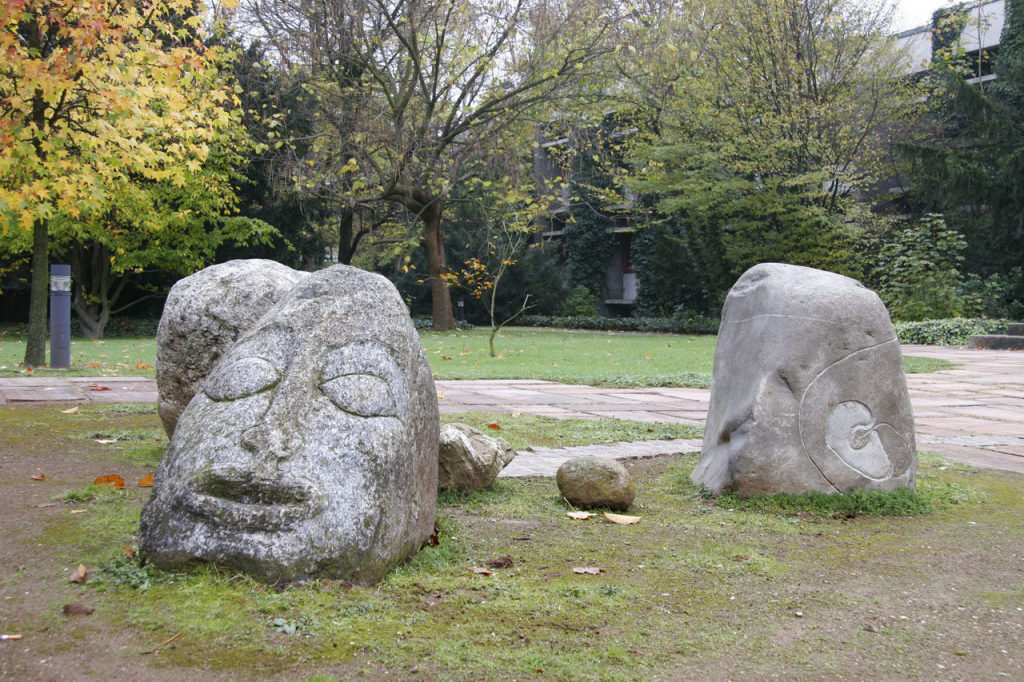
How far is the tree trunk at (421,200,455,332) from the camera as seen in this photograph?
23828mm

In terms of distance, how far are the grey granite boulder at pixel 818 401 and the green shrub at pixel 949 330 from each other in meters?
15.1

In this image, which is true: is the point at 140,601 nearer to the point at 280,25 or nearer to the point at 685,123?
the point at 280,25

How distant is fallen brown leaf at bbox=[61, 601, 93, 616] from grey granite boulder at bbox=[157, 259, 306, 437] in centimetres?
243

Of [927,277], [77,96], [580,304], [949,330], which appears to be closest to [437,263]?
[580,304]

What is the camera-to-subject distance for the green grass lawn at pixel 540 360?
1119 cm

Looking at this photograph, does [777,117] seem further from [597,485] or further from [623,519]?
[623,519]

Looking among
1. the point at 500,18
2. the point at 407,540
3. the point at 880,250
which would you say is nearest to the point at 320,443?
the point at 407,540

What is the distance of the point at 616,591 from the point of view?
3.08 meters

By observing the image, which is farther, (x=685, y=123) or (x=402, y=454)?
(x=685, y=123)

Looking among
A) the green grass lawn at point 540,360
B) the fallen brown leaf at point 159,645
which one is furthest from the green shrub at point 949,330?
the fallen brown leaf at point 159,645

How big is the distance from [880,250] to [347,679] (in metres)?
23.1

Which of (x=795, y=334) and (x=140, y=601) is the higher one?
(x=795, y=334)

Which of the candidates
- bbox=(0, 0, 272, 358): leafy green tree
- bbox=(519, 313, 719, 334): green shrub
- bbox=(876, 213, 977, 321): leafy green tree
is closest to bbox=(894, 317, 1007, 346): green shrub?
bbox=(876, 213, 977, 321): leafy green tree

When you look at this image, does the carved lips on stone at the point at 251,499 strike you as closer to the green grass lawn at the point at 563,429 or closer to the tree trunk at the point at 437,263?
the green grass lawn at the point at 563,429
